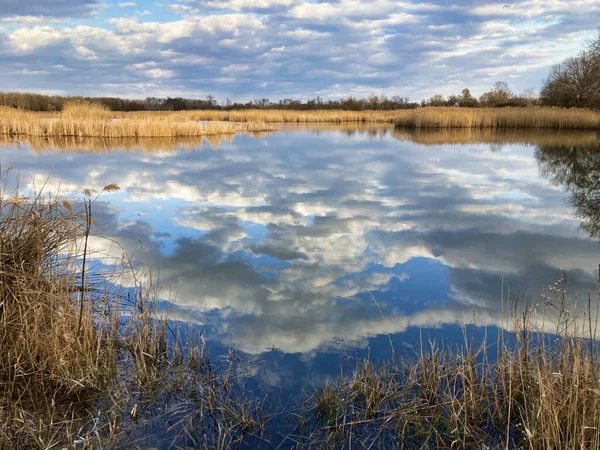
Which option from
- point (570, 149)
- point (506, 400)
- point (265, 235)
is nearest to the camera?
point (506, 400)

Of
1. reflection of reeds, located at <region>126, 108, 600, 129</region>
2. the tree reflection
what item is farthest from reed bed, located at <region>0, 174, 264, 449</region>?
reflection of reeds, located at <region>126, 108, 600, 129</region>

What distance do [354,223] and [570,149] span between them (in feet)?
35.1

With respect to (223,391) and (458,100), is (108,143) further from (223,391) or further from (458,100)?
(458,100)

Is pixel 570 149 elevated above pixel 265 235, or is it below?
above

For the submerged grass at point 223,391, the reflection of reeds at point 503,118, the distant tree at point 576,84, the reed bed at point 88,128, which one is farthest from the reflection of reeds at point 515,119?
the submerged grass at point 223,391

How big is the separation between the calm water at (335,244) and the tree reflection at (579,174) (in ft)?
0.20

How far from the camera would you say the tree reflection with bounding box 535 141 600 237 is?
21.0ft

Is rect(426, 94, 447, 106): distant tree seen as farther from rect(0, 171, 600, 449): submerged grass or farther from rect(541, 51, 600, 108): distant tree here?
rect(0, 171, 600, 449): submerged grass

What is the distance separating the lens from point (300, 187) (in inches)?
317

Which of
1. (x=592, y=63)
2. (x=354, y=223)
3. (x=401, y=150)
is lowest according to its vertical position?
(x=354, y=223)

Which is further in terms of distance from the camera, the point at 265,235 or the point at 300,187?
the point at 300,187

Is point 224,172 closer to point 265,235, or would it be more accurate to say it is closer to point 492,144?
point 265,235

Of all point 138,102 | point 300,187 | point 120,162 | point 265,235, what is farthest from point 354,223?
point 138,102

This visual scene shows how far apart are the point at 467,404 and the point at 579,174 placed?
9107mm
